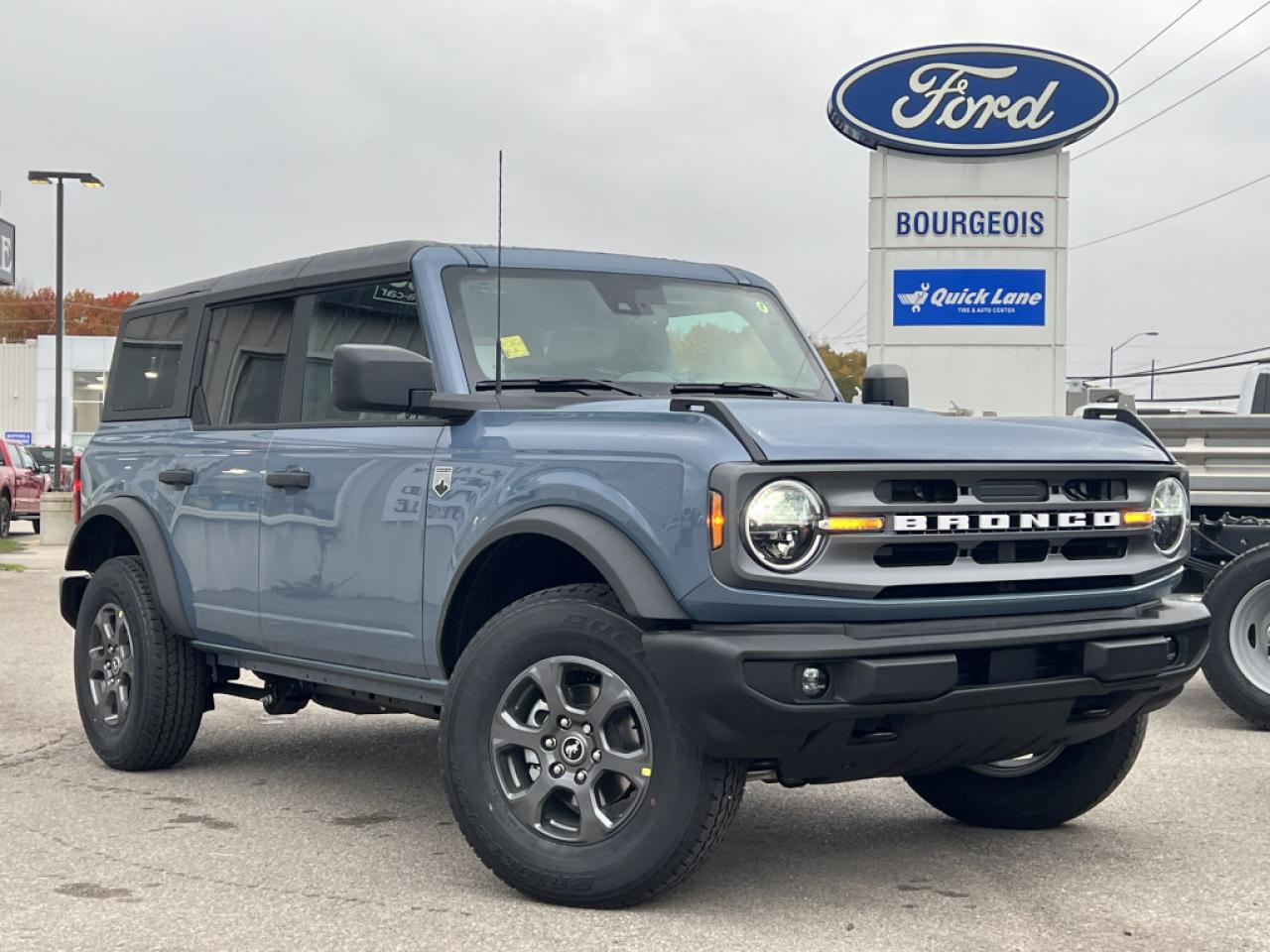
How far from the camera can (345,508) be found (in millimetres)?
5945

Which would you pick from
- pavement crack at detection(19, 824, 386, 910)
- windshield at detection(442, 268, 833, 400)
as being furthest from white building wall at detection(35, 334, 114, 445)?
pavement crack at detection(19, 824, 386, 910)

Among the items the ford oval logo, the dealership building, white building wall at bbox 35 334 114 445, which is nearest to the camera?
the ford oval logo

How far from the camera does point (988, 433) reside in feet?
16.3

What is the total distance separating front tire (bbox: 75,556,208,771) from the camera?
7000mm

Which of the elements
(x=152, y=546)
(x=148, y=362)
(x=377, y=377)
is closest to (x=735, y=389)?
(x=377, y=377)

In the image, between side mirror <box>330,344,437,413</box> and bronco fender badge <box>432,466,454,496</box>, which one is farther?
bronco fender badge <box>432,466,454,496</box>

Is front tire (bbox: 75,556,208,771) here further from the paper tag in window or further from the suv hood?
the suv hood

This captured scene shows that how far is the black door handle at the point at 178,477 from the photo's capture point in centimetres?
691

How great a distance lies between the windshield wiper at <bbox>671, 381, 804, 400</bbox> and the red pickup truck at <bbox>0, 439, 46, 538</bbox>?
24376 millimetres

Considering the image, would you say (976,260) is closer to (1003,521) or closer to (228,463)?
(228,463)

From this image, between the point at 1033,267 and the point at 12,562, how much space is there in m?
13.9

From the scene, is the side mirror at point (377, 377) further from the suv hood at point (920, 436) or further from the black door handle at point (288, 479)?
the suv hood at point (920, 436)

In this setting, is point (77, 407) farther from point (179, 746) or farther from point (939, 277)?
point (179, 746)

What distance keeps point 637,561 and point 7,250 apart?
76.4 ft
